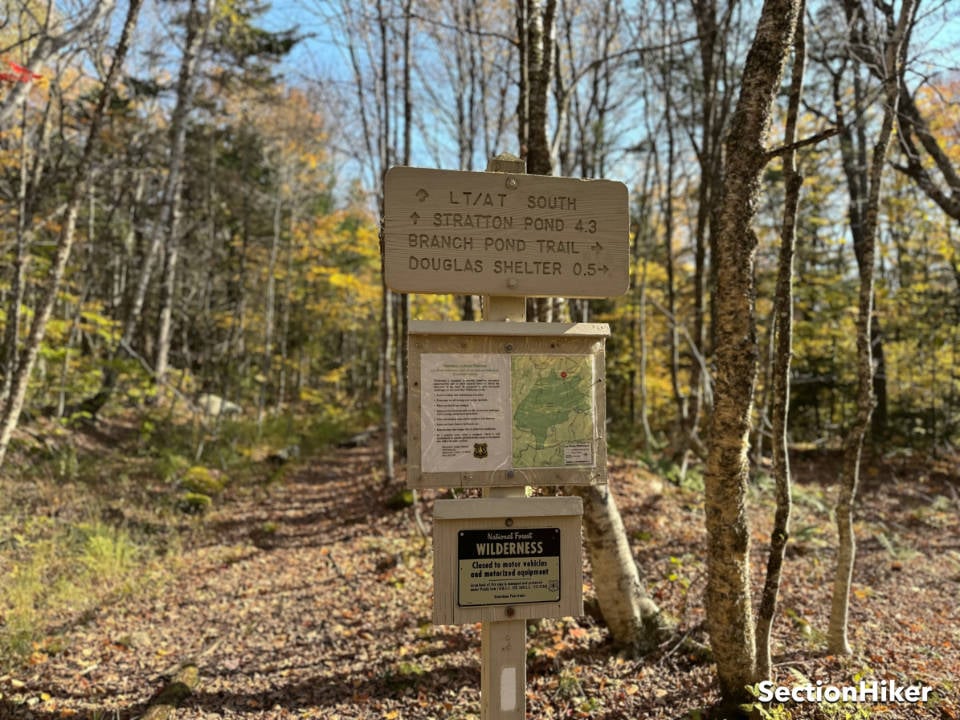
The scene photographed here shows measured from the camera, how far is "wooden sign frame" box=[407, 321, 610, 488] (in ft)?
7.05

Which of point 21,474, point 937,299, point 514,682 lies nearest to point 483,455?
point 514,682

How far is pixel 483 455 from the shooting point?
2166 mm

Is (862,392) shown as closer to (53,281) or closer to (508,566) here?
(508,566)

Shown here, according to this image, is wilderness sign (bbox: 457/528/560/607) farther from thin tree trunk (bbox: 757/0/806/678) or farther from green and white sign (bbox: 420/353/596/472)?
thin tree trunk (bbox: 757/0/806/678)

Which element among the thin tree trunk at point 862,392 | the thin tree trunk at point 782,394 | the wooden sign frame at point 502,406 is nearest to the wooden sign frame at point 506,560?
the wooden sign frame at point 502,406

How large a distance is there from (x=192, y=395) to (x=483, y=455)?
586 inches

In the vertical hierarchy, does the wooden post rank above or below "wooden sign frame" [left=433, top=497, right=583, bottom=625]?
below

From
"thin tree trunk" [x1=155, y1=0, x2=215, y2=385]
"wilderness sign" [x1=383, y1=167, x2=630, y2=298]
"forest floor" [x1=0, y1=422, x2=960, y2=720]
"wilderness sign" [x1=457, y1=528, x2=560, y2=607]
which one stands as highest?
"thin tree trunk" [x1=155, y1=0, x2=215, y2=385]

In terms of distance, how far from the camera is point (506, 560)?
2197mm

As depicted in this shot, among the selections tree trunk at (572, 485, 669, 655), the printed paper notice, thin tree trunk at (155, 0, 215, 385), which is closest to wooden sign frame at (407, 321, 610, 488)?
the printed paper notice

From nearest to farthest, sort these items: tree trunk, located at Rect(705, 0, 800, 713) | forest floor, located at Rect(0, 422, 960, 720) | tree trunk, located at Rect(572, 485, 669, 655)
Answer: tree trunk, located at Rect(705, 0, 800, 713), forest floor, located at Rect(0, 422, 960, 720), tree trunk, located at Rect(572, 485, 669, 655)

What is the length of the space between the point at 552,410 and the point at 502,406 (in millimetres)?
204

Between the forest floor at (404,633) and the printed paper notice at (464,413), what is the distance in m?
2.08

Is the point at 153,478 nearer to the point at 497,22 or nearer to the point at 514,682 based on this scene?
the point at 514,682
